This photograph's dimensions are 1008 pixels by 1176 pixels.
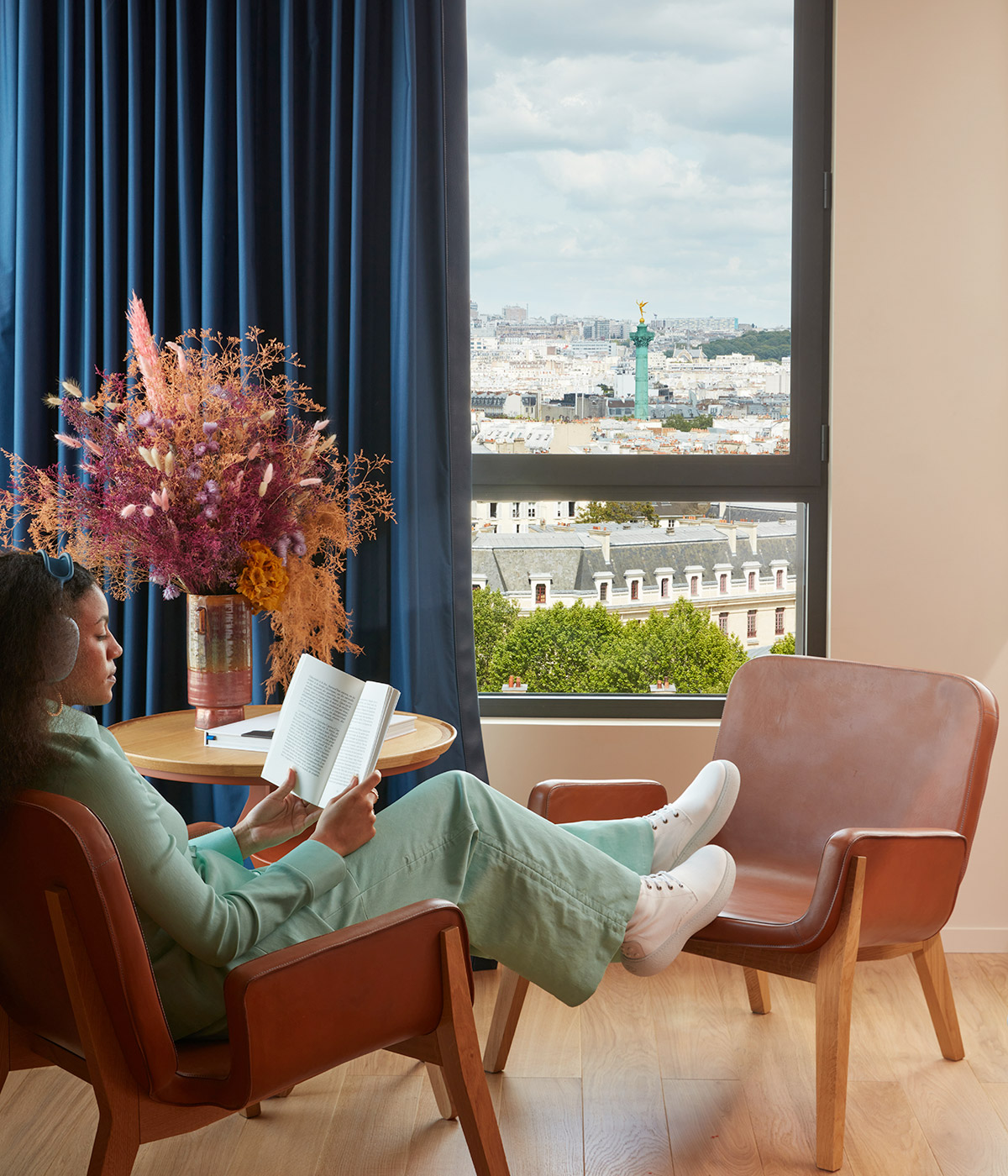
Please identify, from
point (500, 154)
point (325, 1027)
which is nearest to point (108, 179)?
point (500, 154)

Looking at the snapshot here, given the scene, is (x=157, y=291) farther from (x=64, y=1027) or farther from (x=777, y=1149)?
(x=777, y=1149)

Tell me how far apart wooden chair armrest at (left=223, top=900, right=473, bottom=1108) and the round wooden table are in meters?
0.57

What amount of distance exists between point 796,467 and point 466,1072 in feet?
6.26

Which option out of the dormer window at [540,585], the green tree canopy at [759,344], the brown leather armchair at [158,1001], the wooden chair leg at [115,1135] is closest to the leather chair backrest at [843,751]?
the dormer window at [540,585]

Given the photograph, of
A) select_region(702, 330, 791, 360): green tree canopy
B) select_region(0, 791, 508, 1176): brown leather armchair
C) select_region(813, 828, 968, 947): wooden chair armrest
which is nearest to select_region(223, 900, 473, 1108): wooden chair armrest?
select_region(0, 791, 508, 1176): brown leather armchair

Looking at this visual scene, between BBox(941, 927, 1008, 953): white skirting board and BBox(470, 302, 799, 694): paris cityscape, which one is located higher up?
BBox(470, 302, 799, 694): paris cityscape

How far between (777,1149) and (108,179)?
2.65 metres

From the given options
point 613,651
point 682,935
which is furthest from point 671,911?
point 613,651

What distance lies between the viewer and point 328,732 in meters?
1.75

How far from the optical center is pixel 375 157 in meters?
→ 2.62

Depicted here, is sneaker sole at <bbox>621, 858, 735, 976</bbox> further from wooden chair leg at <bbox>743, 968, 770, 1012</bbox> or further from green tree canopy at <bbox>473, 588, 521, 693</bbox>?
green tree canopy at <bbox>473, 588, 521, 693</bbox>

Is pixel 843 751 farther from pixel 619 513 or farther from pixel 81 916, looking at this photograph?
pixel 81 916

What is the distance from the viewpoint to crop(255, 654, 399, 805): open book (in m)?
1.67

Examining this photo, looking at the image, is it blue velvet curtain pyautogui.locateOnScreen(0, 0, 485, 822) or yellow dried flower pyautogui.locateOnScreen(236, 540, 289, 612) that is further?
blue velvet curtain pyautogui.locateOnScreen(0, 0, 485, 822)
